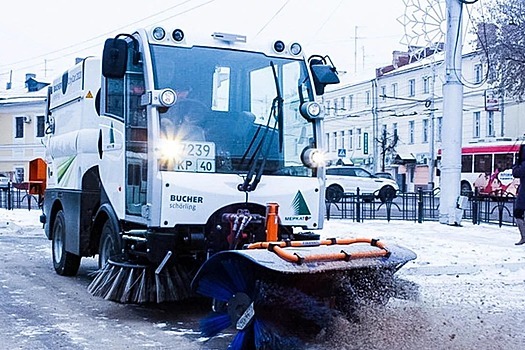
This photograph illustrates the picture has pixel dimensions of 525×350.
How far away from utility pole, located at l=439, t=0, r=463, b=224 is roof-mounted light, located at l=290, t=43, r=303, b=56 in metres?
10.7

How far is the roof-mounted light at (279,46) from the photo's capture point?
8273 millimetres

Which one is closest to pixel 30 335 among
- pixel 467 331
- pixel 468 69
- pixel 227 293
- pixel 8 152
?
pixel 227 293

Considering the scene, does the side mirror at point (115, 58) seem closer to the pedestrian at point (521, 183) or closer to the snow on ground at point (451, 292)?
the snow on ground at point (451, 292)

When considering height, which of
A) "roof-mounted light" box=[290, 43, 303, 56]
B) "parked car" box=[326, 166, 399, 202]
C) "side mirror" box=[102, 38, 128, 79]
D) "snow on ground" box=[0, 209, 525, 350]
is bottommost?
"snow on ground" box=[0, 209, 525, 350]

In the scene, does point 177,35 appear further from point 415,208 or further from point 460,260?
point 415,208

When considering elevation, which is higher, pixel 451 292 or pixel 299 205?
pixel 299 205

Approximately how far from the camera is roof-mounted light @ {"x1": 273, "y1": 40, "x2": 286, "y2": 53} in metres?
8.27

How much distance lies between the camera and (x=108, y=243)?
8.77 metres

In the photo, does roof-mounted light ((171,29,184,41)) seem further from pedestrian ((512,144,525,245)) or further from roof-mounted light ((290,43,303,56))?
pedestrian ((512,144,525,245))

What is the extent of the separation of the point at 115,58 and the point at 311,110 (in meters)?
2.06

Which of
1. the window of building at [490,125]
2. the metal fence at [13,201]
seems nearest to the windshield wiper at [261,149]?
the metal fence at [13,201]

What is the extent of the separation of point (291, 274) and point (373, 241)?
1248 millimetres

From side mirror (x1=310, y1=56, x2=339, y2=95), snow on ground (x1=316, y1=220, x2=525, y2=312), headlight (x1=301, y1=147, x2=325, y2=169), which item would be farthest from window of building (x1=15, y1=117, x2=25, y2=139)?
headlight (x1=301, y1=147, x2=325, y2=169)

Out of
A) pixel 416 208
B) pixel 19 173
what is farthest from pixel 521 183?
pixel 19 173
